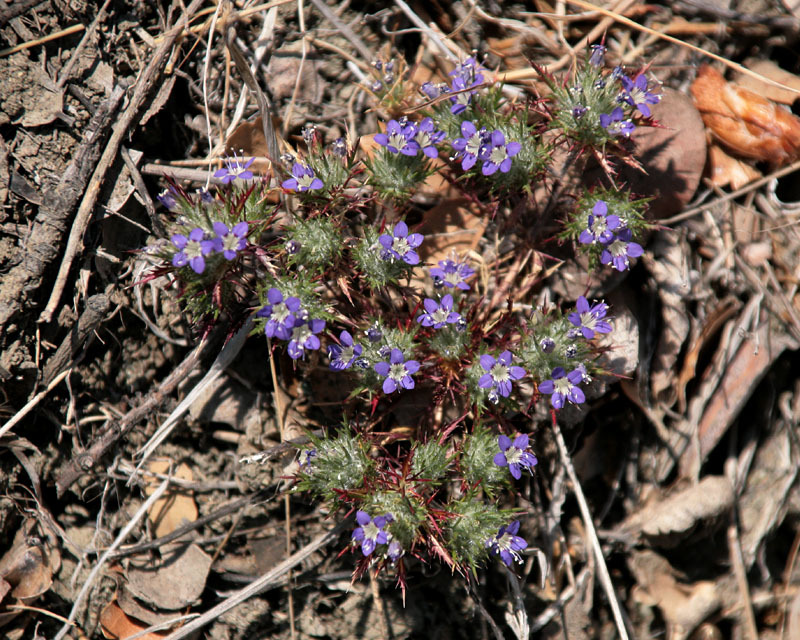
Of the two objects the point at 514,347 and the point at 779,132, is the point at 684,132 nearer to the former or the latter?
the point at 779,132

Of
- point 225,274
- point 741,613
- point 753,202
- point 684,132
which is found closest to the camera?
A: point 225,274

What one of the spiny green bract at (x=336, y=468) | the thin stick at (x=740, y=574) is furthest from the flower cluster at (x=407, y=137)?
the thin stick at (x=740, y=574)

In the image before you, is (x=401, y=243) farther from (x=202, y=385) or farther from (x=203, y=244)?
(x=202, y=385)

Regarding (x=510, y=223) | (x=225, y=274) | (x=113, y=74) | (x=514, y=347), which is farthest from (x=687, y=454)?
(x=113, y=74)

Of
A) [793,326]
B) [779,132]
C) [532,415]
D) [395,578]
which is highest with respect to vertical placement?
[779,132]

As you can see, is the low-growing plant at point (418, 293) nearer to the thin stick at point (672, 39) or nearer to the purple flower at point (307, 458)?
the purple flower at point (307, 458)

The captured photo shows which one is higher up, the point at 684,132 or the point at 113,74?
the point at 113,74
